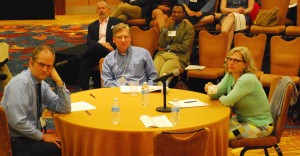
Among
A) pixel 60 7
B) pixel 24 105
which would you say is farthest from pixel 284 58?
pixel 60 7

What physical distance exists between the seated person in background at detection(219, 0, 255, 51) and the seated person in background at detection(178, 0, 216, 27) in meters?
0.19

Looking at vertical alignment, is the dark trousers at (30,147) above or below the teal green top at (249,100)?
below

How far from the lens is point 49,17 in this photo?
14.0 m

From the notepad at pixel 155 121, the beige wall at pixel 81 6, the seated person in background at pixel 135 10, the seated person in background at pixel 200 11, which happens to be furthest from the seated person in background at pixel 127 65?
the beige wall at pixel 81 6

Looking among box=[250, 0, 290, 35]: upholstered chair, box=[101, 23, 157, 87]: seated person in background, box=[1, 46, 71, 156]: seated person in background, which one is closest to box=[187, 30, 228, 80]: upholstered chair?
box=[250, 0, 290, 35]: upholstered chair

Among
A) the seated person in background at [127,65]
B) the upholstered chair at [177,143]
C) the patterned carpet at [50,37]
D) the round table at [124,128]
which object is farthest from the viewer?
the patterned carpet at [50,37]

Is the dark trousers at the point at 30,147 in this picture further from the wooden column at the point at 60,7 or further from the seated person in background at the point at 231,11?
the wooden column at the point at 60,7

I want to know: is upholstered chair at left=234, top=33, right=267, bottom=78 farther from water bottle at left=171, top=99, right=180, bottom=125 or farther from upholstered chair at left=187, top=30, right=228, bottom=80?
water bottle at left=171, top=99, right=180, bottom=125

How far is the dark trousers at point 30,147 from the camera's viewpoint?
11.4ft

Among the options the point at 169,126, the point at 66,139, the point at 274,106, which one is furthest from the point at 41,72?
the point at 274,106

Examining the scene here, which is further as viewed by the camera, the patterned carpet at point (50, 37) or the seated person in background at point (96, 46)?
the seated person in background at point (96, 46)

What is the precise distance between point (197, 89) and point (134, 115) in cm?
334

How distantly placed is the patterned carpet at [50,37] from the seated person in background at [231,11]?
1995 millimetres

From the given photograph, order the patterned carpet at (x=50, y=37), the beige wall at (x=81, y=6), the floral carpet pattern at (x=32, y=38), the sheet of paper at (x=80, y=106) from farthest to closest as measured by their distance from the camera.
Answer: the beige wall at (x=81, y=6) < the floral carpet pattern at (x=32, y=38) < the patterned carpet at (x=50, y=37) < the sheet of paper at (x=80, y=106)
